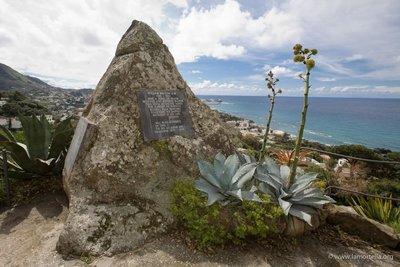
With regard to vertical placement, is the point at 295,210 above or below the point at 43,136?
below

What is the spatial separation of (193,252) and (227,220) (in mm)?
607

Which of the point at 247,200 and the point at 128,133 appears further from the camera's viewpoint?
the point at 128,133

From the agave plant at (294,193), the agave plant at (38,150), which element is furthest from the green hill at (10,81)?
the agave plant at (294,193)

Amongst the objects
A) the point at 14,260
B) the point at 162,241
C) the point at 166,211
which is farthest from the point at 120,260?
the point at 14,260

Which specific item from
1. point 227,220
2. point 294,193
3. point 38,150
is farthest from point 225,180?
point 38,150

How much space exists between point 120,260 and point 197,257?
3.11 ft

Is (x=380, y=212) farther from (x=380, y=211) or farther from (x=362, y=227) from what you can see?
(x=362, y=227)

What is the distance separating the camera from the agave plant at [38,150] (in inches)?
188

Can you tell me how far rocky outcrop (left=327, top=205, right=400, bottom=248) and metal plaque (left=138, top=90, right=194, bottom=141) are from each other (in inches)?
108

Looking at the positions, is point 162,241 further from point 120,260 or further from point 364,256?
point 364,256

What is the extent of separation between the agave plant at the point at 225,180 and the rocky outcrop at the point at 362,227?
1476mm

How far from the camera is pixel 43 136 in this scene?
520 centimetres

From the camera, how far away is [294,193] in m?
3.63

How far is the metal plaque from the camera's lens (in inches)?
162
